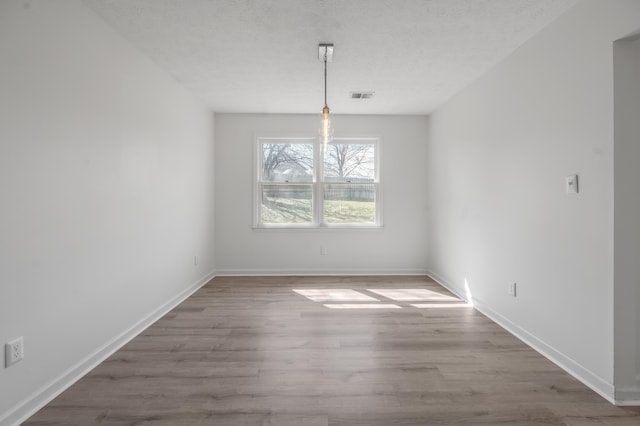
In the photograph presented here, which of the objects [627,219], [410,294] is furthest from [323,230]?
[627,219]

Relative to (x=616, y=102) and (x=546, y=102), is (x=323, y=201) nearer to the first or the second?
(x=546, y=102)

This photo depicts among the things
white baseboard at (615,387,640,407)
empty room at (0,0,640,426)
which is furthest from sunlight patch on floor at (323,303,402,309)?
white baseboard at (615,387,640,407)

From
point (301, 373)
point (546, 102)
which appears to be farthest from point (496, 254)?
point (301, 373)

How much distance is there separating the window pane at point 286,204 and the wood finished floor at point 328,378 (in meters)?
2.04

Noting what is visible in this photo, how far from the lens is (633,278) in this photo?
187 centimetres

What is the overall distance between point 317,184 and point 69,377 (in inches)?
147

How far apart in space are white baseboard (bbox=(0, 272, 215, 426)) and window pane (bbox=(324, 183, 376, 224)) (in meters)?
2.79

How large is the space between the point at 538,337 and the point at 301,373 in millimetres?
1902

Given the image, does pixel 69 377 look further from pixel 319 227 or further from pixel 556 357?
pixel 319 227

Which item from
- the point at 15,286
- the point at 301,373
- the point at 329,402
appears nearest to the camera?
the point at 15,286

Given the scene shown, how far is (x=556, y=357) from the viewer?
232 cm

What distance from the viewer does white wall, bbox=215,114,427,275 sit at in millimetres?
4938

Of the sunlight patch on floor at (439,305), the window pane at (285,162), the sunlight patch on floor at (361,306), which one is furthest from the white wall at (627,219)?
the window pane at (285,162)

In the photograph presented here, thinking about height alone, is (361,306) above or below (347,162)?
below
